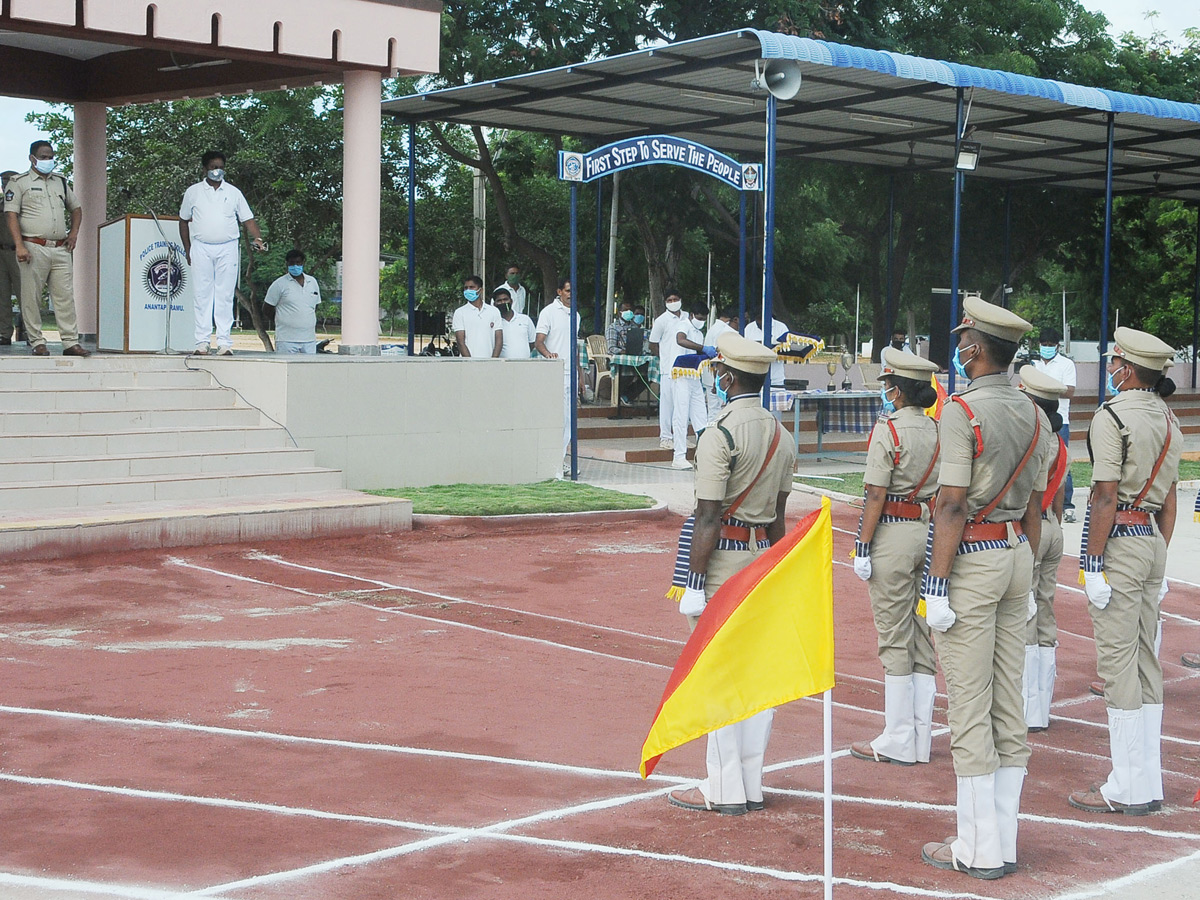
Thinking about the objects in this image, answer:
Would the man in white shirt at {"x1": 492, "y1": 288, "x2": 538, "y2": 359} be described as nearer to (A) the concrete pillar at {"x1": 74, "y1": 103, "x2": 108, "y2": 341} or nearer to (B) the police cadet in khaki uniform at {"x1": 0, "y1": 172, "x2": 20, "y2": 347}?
(A) the concrete pillar at {"x1": 74, "y1": 103, "x2": 108, "y2": 341}

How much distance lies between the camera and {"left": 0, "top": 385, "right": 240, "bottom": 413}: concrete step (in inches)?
533

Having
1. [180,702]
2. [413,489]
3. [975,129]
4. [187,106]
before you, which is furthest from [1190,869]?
[187,106]

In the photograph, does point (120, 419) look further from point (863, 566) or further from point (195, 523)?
point (863, 566)

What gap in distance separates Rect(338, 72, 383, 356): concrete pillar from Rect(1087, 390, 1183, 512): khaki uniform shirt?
10.8 meters

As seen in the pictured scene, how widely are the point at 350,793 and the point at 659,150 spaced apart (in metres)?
10.9

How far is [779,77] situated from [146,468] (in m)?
7.98

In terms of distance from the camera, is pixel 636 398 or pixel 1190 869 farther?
pixel 636 398

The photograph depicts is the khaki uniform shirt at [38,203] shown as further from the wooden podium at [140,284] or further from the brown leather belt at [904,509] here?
the brown leather belt at [904,509]

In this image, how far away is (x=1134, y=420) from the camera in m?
6.55

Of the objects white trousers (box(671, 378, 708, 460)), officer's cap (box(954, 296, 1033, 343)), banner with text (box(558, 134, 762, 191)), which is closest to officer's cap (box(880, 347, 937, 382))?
officer's cap (box(954, 296, 1033, 343))

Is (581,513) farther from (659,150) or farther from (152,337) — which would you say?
(152,337)

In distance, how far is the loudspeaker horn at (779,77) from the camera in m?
15.3

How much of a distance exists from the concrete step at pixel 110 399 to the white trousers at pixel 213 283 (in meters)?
1.06

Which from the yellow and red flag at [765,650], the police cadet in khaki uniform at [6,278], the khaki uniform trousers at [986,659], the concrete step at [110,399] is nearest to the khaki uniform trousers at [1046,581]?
the khaki uniform trousers at [986,659]
